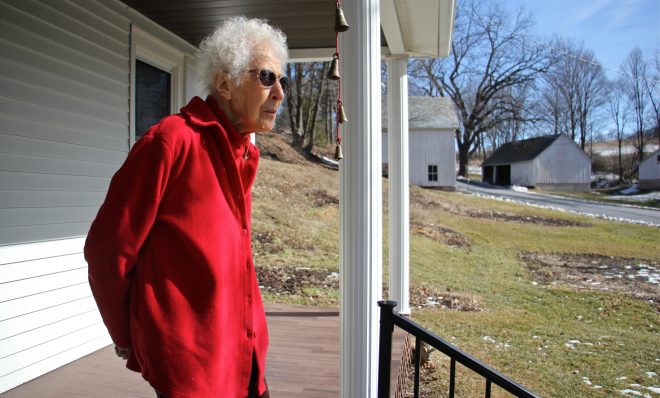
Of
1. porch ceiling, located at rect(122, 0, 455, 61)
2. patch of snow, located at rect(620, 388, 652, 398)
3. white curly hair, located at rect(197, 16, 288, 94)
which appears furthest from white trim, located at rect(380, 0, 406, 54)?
patch of snow, located at rect(620, 388, 652, 398)

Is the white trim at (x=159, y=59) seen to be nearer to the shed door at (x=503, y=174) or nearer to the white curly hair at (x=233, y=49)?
the white curly hair at (x=233, y=49)

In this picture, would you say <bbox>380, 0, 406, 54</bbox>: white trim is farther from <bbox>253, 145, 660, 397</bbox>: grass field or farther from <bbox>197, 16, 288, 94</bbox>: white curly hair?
<bbox>253, 145, 660, 397</bbox>: grass field

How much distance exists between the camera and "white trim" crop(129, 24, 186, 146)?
3.97 metres

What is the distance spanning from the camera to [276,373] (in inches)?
134

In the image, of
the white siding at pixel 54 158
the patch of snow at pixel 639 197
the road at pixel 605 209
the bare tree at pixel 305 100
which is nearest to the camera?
the white siding at pixel 54 158

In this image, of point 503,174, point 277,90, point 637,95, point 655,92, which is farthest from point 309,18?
point 637,95

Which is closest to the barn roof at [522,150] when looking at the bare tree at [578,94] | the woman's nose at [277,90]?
the bare tree at [578,94]

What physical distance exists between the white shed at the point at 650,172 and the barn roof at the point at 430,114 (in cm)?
1458

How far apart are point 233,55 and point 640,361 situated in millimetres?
6696

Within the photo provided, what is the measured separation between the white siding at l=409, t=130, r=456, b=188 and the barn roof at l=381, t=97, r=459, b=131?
0.35 meters

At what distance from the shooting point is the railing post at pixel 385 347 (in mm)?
1959

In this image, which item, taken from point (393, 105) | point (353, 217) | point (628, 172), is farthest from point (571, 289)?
point (628, 172)

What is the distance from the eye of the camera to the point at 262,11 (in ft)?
12.9

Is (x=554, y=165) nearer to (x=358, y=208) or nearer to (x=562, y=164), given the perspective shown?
(x=562, y=164)
